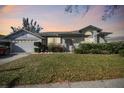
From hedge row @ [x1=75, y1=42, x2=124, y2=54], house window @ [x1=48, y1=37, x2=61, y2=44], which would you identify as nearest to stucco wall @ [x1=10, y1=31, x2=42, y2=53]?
house window @ [x1=48, y1=37, x2=61, y2=44]

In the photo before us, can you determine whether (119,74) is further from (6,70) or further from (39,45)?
(6,70)

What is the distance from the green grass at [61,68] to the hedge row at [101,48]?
0.80ft

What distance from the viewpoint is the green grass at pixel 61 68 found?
31.3 ft

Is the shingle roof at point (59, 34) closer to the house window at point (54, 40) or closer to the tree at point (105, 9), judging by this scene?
the house window at point (54, 40)

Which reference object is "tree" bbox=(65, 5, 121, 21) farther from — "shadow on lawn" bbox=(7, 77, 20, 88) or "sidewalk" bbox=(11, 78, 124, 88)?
"shadow on lawn" bbox=(7, 77, 20, 88)

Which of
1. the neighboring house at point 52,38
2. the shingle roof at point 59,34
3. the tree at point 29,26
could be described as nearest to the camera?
the tree at point 29,26

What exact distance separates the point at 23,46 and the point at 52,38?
1565 mm

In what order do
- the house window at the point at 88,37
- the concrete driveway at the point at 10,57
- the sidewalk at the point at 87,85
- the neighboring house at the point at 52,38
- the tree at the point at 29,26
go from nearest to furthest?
the sidewalk at the point at 87,85, the concrete driveway at the point at 10,57, the tree at the point at 29,26, the neighboring house at the point at 52,38, the house window at the point at 88,37

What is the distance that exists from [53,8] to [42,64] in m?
2.52

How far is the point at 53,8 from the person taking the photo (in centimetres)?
1087

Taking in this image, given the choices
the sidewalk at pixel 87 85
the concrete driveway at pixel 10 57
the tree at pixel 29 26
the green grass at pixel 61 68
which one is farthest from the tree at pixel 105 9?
the sidewalk at pixel 87 85

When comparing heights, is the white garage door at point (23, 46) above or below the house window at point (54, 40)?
below

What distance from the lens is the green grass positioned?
953cm
